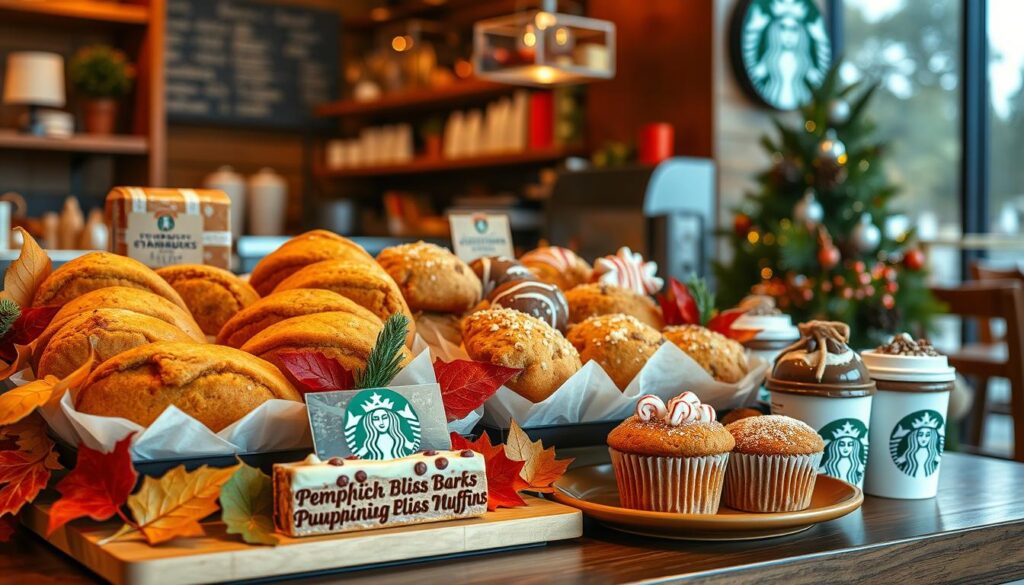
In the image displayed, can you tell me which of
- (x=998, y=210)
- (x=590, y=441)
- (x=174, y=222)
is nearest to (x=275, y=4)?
(x=998, y=210)

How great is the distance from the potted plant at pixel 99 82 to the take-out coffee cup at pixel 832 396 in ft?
15.6

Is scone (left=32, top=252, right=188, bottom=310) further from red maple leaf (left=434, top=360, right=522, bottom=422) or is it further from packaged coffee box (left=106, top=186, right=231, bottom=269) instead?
red maple leaf (left=434, top=360, right=522, bottom=422)

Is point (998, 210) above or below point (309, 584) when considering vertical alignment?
above

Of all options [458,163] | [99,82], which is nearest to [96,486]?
[99,82]

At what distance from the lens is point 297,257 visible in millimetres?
1394

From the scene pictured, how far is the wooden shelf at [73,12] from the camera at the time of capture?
16.6 ft

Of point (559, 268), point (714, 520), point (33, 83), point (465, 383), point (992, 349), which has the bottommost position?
point (992, 349)

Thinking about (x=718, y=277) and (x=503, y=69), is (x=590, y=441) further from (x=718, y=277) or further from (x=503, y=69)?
(x=503, y=69)

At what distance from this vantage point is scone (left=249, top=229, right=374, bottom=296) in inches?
54.6

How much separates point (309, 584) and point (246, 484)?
0.35 feet

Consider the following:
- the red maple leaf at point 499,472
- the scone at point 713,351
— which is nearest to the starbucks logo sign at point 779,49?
the scone at point 713,351

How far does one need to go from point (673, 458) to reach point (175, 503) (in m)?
0.44

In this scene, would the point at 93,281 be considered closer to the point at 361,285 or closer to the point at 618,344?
the point at 361,285

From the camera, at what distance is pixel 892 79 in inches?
220
